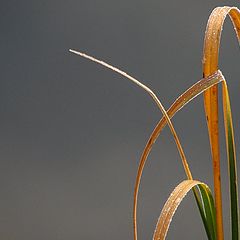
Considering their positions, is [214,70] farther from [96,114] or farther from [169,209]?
[96,114]

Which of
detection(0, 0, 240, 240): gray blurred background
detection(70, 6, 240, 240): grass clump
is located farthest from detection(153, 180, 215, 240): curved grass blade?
detection(0, 0, 240, 240): gray blurred background

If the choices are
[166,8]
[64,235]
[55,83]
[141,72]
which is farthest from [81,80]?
[64,235]

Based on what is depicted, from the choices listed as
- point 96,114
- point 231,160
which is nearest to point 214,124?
point 231,160

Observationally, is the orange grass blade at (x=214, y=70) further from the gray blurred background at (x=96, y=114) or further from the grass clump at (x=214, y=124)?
the gray blurred background at (x=96, y=114)

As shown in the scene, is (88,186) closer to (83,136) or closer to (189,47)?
(83,136)

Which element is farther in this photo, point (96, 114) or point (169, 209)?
point (96, 114)

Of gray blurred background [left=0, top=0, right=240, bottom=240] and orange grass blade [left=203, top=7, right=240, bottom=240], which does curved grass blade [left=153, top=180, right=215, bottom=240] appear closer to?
orange grass blade [left=203, top=7, right=240, bottom=240]

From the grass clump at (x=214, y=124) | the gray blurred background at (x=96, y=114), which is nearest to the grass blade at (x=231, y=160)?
the grass clump at (x=214, y=124)

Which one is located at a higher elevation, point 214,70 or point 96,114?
point 214,70
